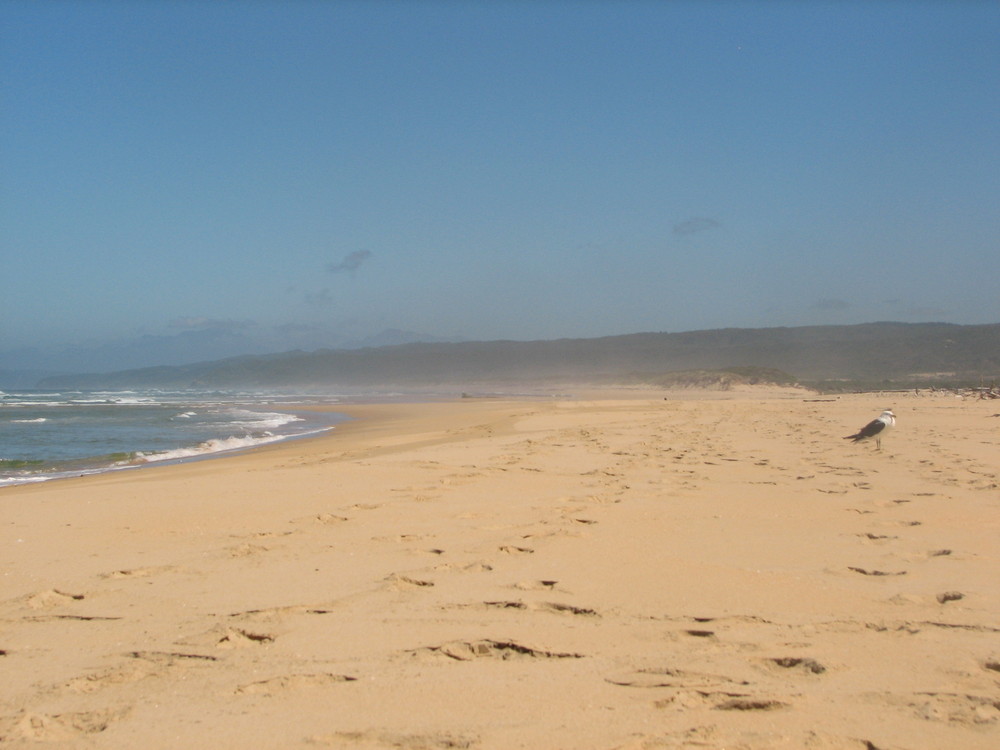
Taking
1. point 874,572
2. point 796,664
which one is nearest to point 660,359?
point 874,572

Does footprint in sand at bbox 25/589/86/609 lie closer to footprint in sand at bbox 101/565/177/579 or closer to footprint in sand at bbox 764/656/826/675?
footprint in sand at bbox 101/565/177/579

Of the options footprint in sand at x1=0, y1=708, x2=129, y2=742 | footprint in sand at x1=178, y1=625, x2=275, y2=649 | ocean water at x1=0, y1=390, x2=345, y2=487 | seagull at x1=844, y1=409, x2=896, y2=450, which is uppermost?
seagull at x1=844, y1=409, x2=896, y2=450

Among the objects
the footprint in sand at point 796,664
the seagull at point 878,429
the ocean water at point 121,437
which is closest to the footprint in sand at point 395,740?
the footprint in sand at point 796,664

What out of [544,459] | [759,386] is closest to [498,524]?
[544,459]

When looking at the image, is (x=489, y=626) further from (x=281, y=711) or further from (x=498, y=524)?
(x=498, y=524)

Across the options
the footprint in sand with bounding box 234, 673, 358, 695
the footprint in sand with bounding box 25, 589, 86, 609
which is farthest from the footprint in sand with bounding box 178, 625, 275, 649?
the footprint in sand with bounding box 25, 589, 86, 609

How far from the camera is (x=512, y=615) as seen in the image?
10.8 feet

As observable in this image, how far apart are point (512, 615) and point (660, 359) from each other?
73361mm

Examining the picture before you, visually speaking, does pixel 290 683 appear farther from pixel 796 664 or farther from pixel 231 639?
pixel 796 664

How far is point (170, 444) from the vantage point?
49.9ft

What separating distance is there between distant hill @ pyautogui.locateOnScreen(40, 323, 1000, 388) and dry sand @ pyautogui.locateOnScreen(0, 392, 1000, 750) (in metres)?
37.8

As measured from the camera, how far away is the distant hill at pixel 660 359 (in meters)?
53.0

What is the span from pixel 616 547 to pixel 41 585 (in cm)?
309

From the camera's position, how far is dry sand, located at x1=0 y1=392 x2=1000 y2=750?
2.33 meters
